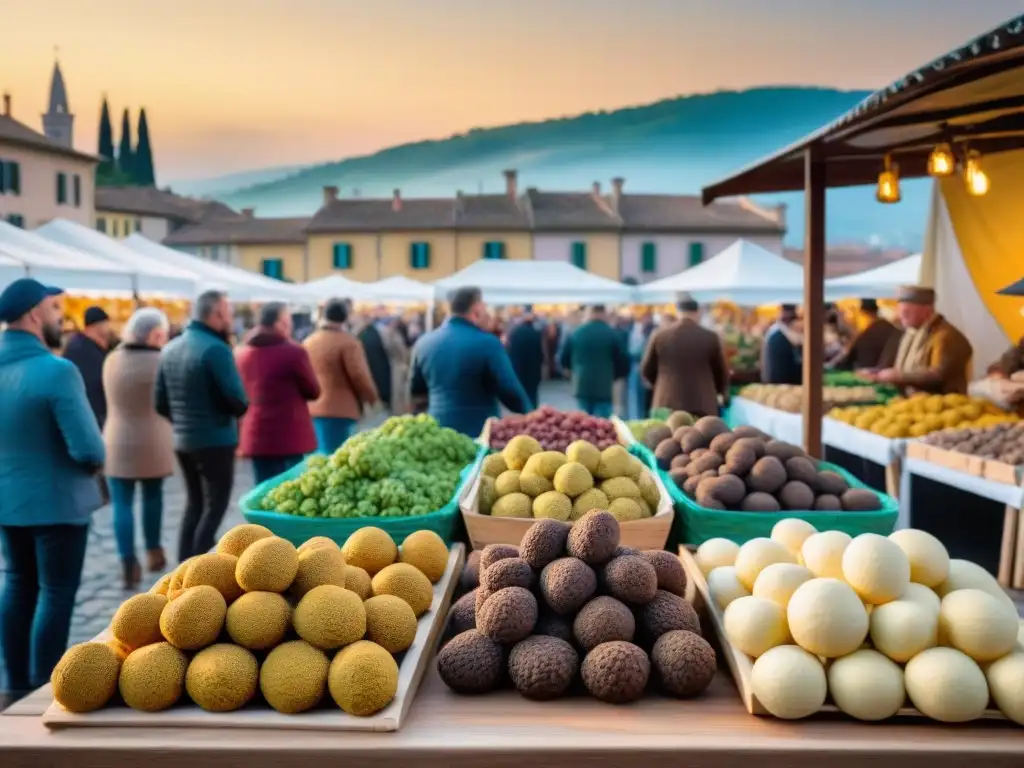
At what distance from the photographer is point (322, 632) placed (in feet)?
6.68

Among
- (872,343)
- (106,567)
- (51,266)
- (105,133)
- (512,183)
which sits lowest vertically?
(106,567)

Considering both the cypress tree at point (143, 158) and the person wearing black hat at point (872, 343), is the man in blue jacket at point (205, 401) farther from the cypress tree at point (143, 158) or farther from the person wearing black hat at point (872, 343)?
the cypress tree at point (143, 158)

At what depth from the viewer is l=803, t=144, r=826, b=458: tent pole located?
660 centimetres

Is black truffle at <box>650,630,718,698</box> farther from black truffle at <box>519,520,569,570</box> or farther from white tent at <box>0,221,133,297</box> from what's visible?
white tent at <box>0,221,133,297</box>

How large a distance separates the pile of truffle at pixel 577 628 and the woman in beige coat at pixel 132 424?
4155 mm

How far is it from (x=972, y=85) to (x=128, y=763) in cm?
480

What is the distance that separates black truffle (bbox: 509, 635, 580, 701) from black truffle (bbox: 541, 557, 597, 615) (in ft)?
0.30

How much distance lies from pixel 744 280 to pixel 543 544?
10.9m

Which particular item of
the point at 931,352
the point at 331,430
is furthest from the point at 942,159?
the point at 331,430

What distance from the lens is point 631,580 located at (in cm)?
221

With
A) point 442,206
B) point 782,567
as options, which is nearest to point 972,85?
point 782,567

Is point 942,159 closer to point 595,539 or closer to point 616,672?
point 595,539

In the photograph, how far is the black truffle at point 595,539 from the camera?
2.25 metres

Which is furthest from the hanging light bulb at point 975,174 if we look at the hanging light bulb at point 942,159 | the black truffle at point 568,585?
the black truffle at point 568,585
